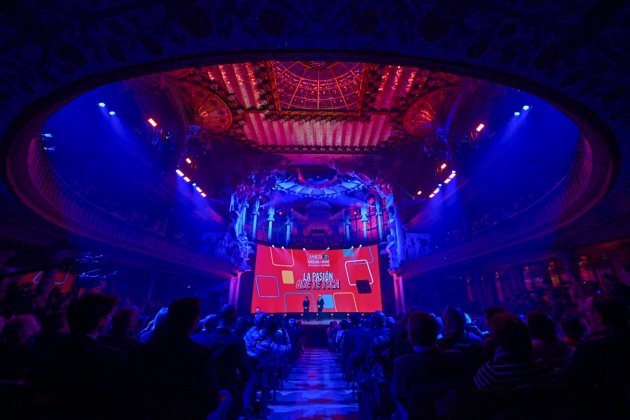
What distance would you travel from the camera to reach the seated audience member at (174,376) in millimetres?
1619

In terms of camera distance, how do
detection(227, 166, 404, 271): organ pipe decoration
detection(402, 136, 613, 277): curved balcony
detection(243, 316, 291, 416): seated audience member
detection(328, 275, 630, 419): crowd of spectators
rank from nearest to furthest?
detection(328, 275, 630, 419): crowd of spectators
detection(243, 316, 291, 416): seated audience member
detection(402, 136, 613, 277): curved balcony
detection(227, 166, 404, 271): organ pipe decoration

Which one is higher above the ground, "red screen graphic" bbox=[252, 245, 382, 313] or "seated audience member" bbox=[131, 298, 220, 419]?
"red screen graphic" bbox=[252, 245, 382, 313]

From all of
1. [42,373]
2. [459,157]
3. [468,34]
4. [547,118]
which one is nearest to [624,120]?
[468,34]

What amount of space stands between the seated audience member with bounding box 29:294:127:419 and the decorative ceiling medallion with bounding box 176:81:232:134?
10.5m

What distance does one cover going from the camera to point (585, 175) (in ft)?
16.8

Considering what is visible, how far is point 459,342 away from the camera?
2875 millimetres

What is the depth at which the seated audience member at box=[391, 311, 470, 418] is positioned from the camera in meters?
1.96

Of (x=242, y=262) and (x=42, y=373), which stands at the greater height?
(x=242, y=262)

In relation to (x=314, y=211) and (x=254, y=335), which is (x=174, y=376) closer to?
(x=254, y=335)

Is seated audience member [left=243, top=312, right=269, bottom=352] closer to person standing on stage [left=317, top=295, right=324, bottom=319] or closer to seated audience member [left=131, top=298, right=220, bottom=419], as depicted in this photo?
seated audience member [left=131, top=298, right=220, bottom=419]

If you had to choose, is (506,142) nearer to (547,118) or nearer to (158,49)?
(547,118)

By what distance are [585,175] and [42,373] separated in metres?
7.98

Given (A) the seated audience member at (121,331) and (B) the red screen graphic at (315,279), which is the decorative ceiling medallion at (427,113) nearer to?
(B) the red screen graphic at (315,279)

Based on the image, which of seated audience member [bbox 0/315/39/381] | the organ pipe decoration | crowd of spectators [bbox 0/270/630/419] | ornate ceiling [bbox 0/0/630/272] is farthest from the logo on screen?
seated audience member [bbox 0/315/39/381]
